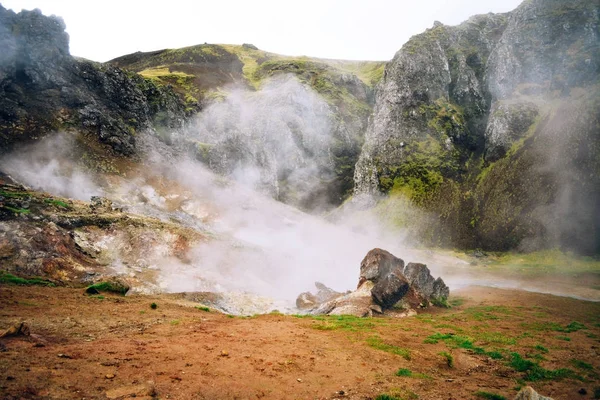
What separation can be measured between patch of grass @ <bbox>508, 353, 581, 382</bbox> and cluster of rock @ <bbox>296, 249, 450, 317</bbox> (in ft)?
48.7

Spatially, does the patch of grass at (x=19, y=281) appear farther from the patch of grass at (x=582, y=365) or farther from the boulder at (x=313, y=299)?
the patch of grass at (x=582, y=365)

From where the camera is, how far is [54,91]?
62531mm

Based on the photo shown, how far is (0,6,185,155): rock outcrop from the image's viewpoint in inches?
2180

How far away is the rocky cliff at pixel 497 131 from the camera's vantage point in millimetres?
66625

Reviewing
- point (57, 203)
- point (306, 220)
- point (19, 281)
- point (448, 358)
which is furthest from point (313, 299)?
point (306, 220)

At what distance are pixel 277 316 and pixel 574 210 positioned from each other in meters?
69.0

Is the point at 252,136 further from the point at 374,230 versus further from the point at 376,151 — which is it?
the point at 374,230

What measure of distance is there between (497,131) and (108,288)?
3773 inches

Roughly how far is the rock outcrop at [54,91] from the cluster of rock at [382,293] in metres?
54.7

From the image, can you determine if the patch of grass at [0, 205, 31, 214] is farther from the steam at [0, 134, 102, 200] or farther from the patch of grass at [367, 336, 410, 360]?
the patch of grass at [367, 336, 410, 360]

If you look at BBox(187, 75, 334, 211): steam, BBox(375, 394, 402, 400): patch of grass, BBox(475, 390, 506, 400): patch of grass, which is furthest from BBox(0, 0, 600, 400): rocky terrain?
BBox(187, 75, 334, 211): steam

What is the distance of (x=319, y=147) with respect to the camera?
111 meters

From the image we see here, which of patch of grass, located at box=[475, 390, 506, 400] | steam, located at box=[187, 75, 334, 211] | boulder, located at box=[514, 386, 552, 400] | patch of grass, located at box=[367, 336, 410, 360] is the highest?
steam, located at box=[187, 75, 334, 211]

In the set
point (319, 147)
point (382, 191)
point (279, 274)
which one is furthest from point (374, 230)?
point (279, 274)
